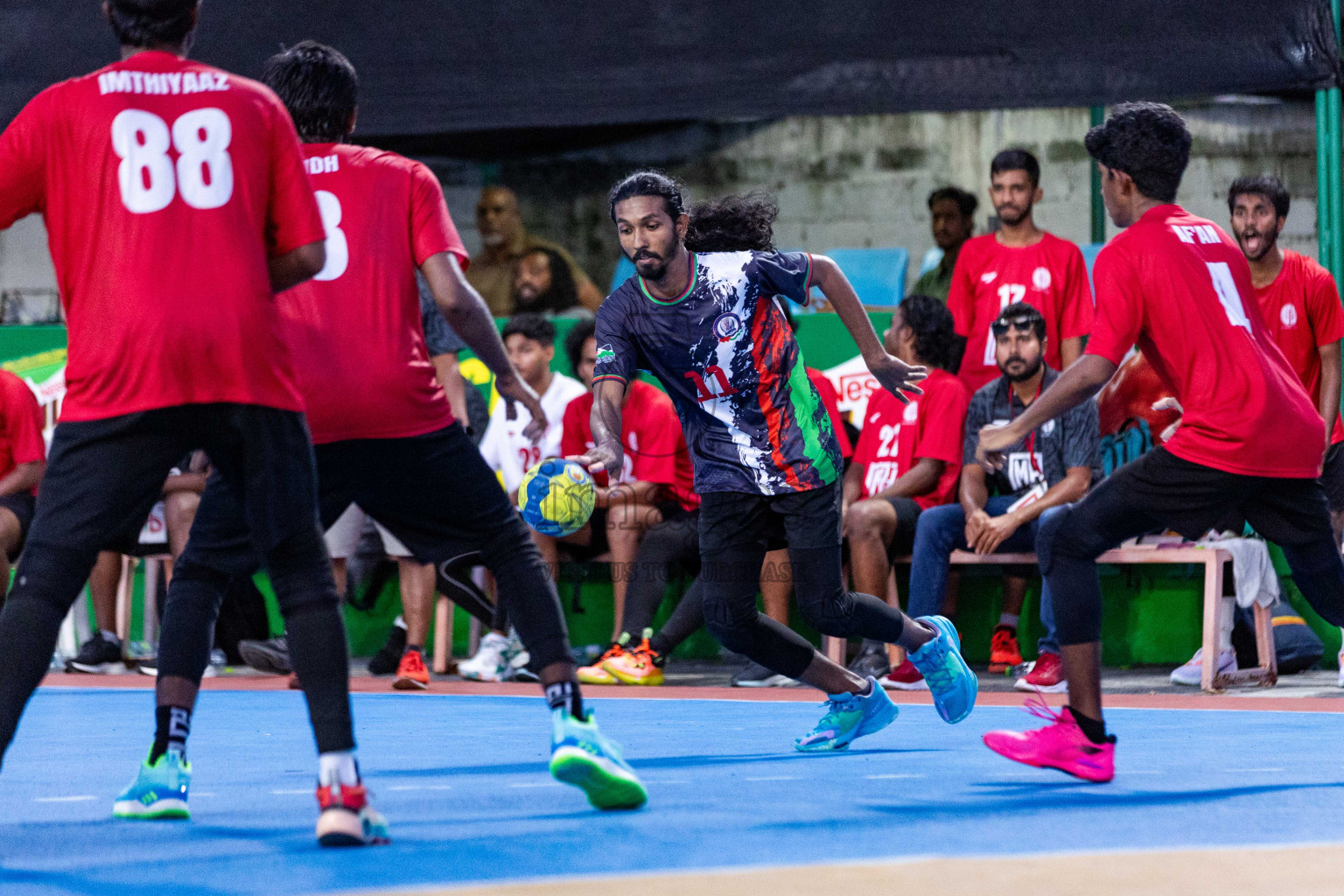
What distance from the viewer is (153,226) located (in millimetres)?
3217

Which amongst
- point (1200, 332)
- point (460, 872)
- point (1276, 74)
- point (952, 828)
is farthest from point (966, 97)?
point (460, 872)

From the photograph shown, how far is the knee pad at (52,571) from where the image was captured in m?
3.24

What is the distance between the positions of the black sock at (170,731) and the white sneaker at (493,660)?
420cm

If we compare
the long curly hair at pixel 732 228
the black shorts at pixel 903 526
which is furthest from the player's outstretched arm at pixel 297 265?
the black shorts at pixel 903 526

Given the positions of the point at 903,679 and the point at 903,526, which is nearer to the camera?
the point at 903,679

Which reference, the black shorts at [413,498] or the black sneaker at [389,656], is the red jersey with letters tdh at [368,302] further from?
the black sneaker at [389,656]

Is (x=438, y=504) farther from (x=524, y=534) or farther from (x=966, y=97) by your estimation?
(x=966, y=97)

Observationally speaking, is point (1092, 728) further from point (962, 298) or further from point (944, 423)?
point (962, 298)

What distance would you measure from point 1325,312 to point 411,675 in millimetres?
4500

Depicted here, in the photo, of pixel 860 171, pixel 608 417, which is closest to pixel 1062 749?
pixel 608 417

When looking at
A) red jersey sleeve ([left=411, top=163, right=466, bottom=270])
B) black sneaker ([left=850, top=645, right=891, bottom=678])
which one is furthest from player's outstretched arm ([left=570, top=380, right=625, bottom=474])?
black sneaker ([left=850, top=645, right=891, bottom=678])

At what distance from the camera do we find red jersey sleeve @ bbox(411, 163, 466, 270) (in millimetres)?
3859

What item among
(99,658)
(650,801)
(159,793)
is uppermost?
(159,793)

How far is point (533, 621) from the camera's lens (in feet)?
12.4
